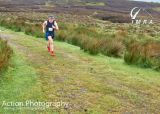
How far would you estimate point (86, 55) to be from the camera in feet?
Answer: 52.3

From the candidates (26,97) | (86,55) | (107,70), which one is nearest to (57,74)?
(107,70)

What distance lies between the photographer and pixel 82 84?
10148mm

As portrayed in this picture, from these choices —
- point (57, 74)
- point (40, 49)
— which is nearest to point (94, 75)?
point (57, 74)

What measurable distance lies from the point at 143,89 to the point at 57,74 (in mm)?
2472

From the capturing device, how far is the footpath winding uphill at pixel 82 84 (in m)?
8.38

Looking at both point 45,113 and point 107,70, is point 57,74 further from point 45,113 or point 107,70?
point 45,113

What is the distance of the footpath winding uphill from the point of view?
330 inches

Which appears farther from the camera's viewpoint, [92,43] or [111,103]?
[92,43]

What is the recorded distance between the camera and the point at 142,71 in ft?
43.0

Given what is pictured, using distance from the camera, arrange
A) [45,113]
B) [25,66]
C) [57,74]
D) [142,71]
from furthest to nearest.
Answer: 1. [142,71]
2. [25,66]
3. [57,74]
4. [45,113]

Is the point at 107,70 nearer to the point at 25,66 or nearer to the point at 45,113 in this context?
the point at 25,66

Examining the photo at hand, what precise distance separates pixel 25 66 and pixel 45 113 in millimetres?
4600

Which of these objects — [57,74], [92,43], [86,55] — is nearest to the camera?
[57,74]

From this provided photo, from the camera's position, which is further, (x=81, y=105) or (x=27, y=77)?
(x=27, y=77)
